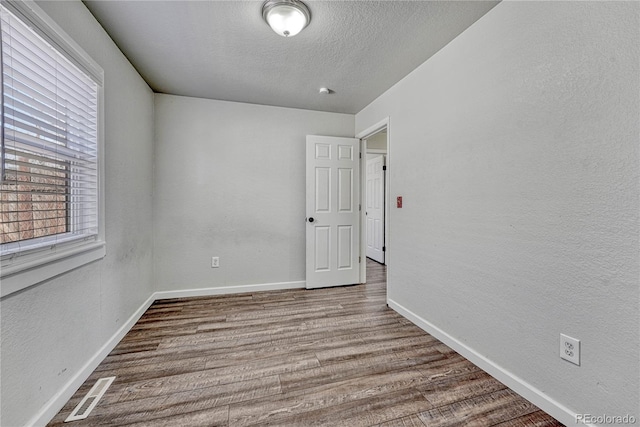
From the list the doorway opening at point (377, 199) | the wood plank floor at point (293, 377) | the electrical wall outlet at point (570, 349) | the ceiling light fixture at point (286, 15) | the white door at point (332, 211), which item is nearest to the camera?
the electrical wall outlet at point (570, 349)

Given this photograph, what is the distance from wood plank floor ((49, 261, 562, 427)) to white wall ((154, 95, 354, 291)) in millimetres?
759

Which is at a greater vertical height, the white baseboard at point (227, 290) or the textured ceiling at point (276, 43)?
the textured ceiling at point (276, 43)

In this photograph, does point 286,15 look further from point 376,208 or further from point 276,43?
point 376,208

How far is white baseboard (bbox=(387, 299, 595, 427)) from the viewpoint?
140 centimetres

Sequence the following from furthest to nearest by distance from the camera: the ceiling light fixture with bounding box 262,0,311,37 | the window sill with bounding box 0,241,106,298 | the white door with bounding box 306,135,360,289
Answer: the white door with bounding box 306,135,360,289 → the ceiling light fixture with bounding box 262,0,311,37 → the window sill with bounding box 0,241,106,298

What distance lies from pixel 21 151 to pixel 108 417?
1.39m

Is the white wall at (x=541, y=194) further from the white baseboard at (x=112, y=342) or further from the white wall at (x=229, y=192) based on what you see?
the white baseboard at (x=112, y=342)

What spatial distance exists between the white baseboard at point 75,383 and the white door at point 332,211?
6.60ft

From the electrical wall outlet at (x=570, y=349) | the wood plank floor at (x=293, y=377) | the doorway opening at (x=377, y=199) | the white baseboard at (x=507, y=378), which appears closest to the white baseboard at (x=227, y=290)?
the wood plank floor at (x=293, y=377)

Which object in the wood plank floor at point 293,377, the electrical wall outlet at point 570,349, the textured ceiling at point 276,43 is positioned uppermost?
the textured ceiling at point 276,43

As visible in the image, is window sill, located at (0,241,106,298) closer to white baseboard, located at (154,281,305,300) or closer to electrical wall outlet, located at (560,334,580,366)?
white baseboard, located at (154,281,305,300)

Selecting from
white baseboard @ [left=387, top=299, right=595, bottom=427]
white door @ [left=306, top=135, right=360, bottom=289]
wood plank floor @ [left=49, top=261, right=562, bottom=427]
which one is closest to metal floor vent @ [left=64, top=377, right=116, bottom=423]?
wood plank floor @ [left=49, top=261, right=562, bottom=427]

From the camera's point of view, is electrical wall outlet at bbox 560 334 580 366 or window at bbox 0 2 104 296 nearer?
window at bbox 0 2 104 296

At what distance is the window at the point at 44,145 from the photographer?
1.18 metres
